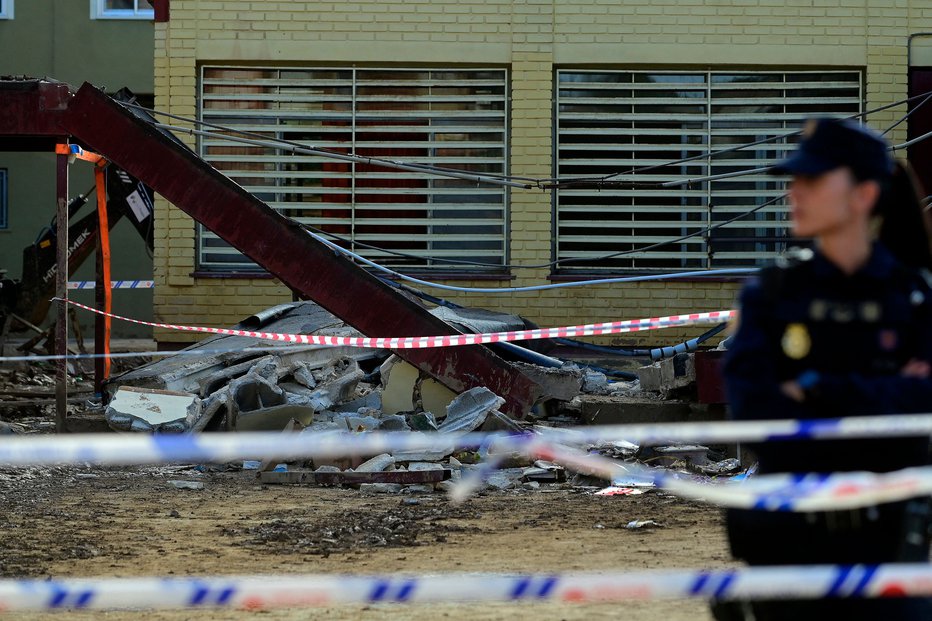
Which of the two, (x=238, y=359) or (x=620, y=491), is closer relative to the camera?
(x=620, y=491)

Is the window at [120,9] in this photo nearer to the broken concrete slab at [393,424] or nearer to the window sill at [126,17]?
the window sill at [126,17]

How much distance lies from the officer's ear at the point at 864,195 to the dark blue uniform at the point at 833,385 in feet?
0.34

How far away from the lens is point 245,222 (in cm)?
1197

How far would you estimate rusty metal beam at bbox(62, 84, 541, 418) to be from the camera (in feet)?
Answer: 38.6

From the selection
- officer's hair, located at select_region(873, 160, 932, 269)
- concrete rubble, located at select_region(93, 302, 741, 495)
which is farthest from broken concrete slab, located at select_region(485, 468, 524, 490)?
officer's hair, located at select_region(873, 160, 932, 269)

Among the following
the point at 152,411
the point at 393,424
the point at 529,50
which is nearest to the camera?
the point at 393,424

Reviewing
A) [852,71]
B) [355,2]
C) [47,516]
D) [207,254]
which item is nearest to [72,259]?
[207,254]

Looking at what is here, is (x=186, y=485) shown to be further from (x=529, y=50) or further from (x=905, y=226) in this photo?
(x=529, y=50)

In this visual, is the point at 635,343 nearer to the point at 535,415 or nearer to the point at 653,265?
the point at 653,265

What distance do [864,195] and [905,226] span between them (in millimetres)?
227

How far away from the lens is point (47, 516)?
8.16 metres

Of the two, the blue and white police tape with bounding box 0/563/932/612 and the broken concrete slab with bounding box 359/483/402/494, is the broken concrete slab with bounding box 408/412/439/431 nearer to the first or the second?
the broken concrete slab with bounding box 359/483/402/494

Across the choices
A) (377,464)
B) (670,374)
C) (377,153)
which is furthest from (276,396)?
(377,153)

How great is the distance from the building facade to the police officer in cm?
2525
